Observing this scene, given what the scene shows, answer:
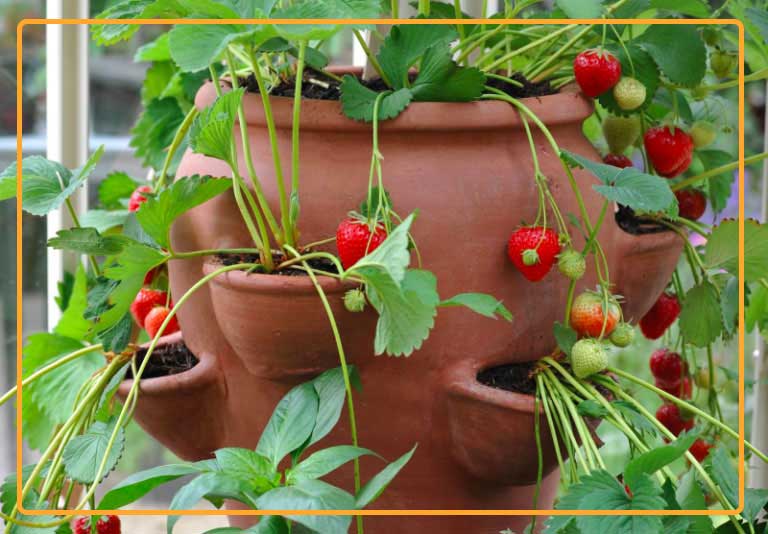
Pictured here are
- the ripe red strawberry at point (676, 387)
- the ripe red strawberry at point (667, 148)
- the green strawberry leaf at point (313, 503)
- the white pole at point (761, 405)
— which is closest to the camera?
the green strawberry leaf at point (313, 503)

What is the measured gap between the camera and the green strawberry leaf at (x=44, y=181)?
66 cm

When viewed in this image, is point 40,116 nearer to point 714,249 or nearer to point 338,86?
point 338,86

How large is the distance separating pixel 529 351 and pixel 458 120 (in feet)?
0.46

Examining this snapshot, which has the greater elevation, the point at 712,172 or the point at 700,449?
the point at 712,172

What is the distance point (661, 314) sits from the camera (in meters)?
0.80

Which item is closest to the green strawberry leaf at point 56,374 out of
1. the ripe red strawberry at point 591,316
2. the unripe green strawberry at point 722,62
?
the ripe red strawberry at point 591,316

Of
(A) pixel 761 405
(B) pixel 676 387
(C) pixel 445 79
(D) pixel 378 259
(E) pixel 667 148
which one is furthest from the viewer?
(A) pixel 761 405

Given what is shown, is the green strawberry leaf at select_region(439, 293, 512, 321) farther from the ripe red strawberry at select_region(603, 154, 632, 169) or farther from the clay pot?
the ripe red strawberry at select_region(603, 154, 632, 169)

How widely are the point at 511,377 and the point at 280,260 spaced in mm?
149

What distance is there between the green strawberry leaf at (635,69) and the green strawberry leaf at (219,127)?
0.23 metres

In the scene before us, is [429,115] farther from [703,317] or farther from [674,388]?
[674,388]

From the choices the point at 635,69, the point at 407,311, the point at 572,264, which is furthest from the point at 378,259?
the point at 635,69

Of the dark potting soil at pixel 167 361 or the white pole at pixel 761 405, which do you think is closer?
the dark potting soil at pixel 167 361

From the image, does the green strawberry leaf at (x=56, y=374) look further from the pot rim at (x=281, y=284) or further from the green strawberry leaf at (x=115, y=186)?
the pot rim at (x=281, y=284)
